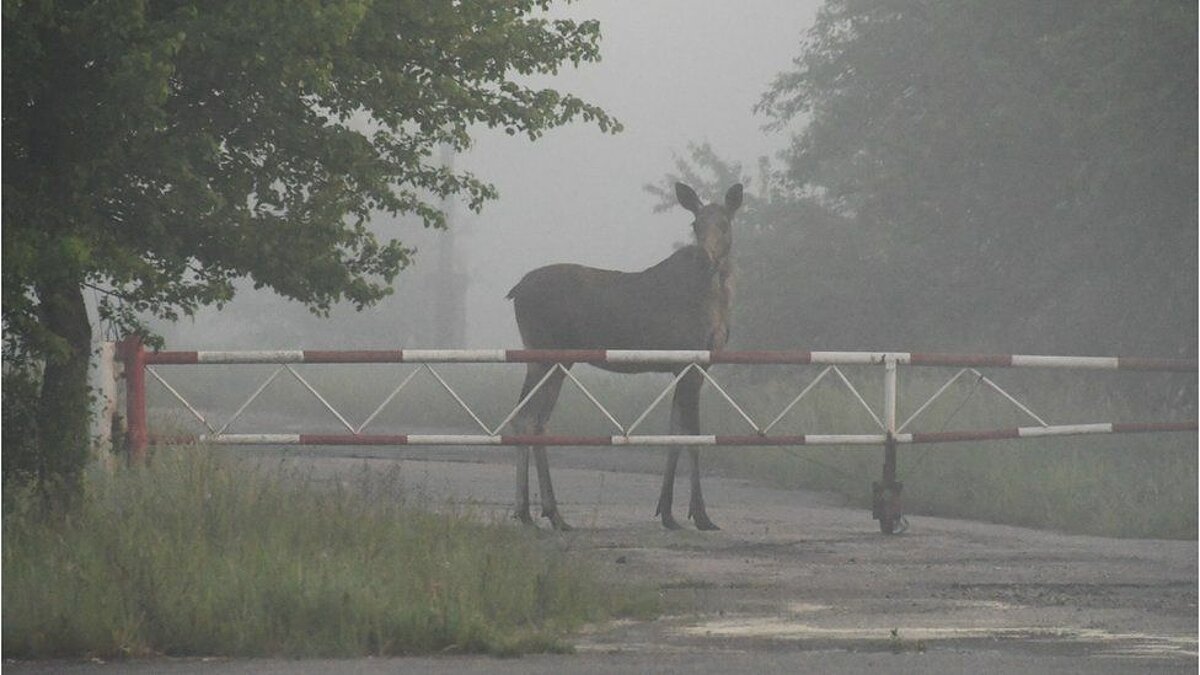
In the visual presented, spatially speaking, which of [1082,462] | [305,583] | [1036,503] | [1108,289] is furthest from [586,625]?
[1108,289]

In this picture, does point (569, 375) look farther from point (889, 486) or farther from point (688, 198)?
point (889, 486)

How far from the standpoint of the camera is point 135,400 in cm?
1484

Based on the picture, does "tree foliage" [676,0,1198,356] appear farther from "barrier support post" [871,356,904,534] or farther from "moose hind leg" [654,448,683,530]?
"moose hind leg" [654,448,683,530]

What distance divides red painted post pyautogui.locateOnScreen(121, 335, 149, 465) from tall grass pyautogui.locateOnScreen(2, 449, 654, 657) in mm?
1097

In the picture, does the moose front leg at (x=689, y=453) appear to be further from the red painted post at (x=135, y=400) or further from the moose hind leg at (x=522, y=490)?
the red painted post at (x=135, y=400)

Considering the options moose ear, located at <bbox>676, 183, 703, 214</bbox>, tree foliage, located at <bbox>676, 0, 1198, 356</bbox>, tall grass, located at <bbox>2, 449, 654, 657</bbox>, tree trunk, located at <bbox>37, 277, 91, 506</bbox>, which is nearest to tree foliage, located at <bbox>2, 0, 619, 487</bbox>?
tree trunk, located at <bbox>37, 277, 91, 506</bbox>

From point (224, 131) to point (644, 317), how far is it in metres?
4.93

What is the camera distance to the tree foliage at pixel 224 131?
37.4 ft

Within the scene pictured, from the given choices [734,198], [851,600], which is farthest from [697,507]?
[851,600]

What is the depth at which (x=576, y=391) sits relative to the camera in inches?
1394

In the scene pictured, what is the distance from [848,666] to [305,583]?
277 cm

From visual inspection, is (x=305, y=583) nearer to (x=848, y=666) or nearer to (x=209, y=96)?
(x=848, y=666)

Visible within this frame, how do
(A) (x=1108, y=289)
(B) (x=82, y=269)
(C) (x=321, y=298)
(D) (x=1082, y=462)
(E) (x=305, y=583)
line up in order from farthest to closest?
(A) (x=1108, y=289), (D) (x=1082, y=462), (C) (x=321, y=298), (B) (x=82, y=269), (E) (x=305, y=583)

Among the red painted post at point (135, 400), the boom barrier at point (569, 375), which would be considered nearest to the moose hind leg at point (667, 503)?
the boom barrier at point (569, 375)
